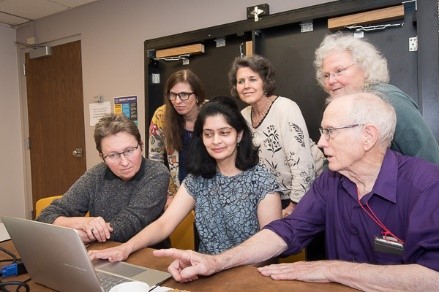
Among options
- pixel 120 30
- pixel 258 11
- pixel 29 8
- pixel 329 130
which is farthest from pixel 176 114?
pixel 29 8

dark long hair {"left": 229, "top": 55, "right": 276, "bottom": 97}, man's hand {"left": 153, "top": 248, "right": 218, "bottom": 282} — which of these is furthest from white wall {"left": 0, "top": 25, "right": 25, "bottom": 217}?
man's hand {"left": 153, "top": 248, "right": 218, "bottom": 282}

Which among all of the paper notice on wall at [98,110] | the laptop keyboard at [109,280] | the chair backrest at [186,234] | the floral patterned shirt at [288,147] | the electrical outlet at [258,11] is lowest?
the chair backrest at [186,234]

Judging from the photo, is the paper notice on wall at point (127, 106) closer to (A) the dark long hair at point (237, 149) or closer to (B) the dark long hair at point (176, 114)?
(B) the dark long hair at point (176, 114)

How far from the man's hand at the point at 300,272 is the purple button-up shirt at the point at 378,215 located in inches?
8.5

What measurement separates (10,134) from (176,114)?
3475mm

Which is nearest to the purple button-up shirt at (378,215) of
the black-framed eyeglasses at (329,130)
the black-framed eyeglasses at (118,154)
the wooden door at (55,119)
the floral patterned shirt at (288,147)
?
the black-framed eyeglasses at (329,130)

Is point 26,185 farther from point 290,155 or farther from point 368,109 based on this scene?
point 368,109

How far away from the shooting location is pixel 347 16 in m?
2.49

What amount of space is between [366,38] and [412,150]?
1391 millimetres

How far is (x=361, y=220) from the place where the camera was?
1203 mm

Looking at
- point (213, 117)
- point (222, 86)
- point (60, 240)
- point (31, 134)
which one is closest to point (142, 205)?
point (213, 117)

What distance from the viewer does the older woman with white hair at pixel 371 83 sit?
1410 millimetres

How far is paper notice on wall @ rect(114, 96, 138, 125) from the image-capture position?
3.84 metres

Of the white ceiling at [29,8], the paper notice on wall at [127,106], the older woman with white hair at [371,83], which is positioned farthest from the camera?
the white ceiling at [29,8]
